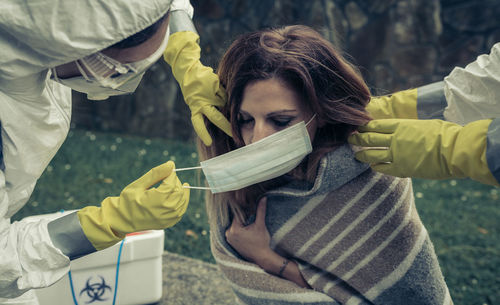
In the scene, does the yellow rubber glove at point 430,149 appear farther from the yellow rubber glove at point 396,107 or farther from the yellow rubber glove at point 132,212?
the yellow rubber glove at point 132,212

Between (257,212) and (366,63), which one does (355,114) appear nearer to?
(257,212)

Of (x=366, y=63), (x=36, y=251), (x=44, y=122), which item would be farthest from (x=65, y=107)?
(x=366, y=63)

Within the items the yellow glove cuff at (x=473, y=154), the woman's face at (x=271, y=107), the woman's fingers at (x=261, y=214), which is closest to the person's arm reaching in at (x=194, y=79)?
the woman's face at (x=271, y=107)

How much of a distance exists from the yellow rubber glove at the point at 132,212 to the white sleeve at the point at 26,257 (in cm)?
11

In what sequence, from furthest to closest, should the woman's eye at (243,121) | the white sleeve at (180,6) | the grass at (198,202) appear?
the grass at (198,202) → the white sleeve at (180,6) → the woman's eye at (243,121)

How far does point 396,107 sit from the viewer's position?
173 centimetres

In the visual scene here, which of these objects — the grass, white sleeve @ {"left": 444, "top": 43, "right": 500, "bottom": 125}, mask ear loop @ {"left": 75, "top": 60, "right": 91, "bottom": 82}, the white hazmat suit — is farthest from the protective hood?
the grass

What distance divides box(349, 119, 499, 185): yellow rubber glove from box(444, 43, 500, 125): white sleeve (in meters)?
0.30

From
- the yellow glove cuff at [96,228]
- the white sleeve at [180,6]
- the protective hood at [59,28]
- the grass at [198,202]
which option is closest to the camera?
the protective hood at [59,28]

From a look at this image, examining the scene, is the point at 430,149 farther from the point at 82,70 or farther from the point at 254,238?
the point at 82,70

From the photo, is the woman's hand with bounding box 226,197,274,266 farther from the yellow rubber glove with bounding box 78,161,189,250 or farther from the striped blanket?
the yellow rubber glove with bounding box 78,161,189,250

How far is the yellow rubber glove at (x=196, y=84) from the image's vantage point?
1721 mm

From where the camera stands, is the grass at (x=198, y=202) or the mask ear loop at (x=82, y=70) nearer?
the mask ear loop at (x=82, y=70)

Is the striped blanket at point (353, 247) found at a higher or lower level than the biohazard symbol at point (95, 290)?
higher
